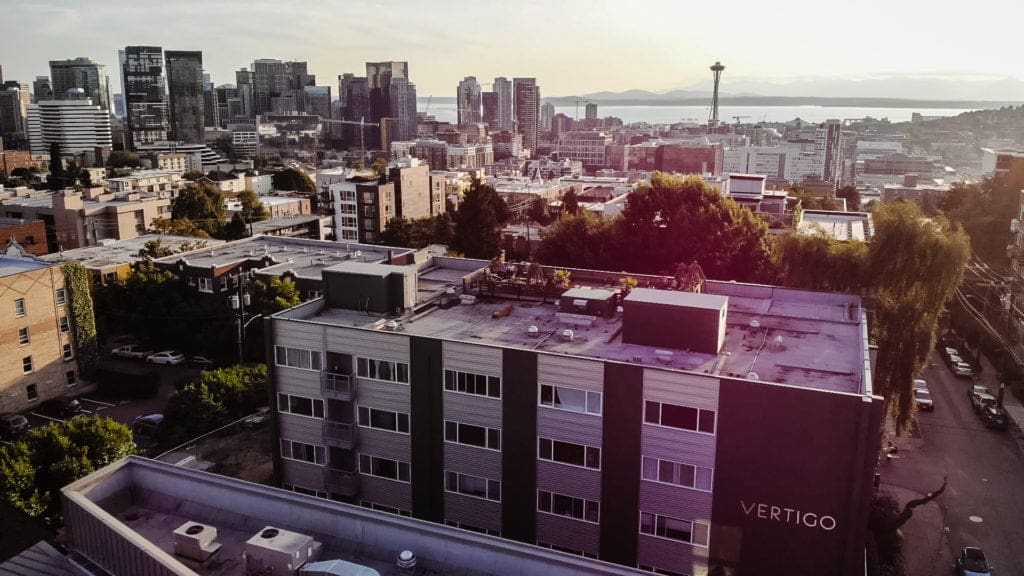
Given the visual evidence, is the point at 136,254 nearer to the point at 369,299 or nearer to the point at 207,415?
the point at 207,415

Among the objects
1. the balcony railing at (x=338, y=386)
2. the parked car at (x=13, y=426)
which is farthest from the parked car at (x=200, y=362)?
the balcony railing at (x=338, y=386)

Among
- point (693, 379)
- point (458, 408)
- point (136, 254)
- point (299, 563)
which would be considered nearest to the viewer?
point (299, 563)

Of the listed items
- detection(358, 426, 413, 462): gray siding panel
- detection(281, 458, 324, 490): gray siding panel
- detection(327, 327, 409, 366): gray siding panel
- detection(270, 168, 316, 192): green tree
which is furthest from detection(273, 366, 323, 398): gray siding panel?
detection(270, 168, 316, 192): green tree

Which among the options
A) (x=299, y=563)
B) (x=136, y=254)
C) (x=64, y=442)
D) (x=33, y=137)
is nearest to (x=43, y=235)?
(x=136, y=254)

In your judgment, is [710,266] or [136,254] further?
[136,254]

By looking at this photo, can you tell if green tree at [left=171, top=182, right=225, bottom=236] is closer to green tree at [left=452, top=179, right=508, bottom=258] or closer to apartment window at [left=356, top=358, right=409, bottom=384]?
green tree at [left=452, top=179, right=508, bottom=258]

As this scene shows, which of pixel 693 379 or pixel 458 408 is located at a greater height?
pixel 693 379

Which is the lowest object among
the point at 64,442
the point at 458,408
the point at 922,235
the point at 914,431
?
the point at 914,431
